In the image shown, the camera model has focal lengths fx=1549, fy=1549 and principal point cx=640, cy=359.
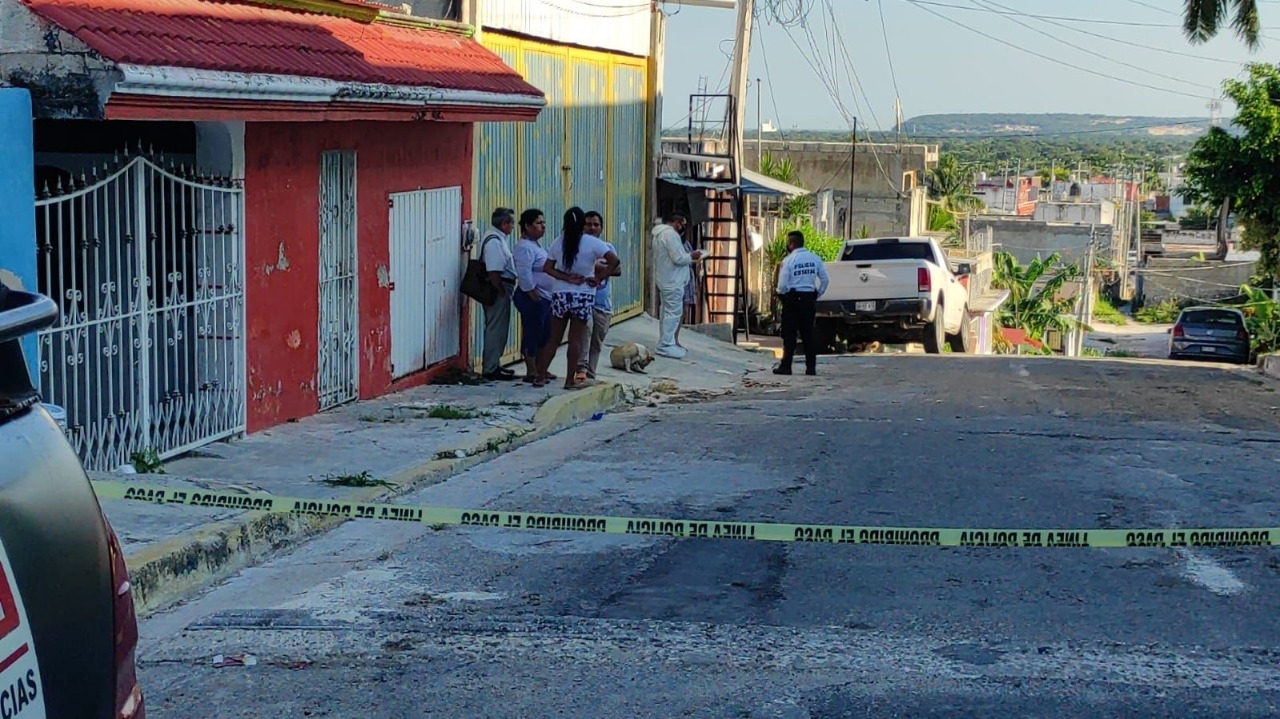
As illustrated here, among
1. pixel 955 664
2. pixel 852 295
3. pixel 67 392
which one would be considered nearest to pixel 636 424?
pixel 67 392

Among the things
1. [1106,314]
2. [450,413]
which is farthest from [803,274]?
[1106,314]

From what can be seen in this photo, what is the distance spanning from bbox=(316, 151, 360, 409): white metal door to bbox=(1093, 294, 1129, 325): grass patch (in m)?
63.6

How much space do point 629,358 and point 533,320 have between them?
9.77ft

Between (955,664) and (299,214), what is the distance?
7021 millimetres

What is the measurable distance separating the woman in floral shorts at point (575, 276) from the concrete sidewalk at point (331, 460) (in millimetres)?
529

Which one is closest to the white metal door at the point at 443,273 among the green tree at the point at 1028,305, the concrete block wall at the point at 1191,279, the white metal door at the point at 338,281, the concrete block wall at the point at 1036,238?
the white metal door at the point at 338,281

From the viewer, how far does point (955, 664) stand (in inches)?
227

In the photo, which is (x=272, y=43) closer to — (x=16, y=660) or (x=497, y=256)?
(x=497, y=256)

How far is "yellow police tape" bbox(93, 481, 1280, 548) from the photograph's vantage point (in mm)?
7125

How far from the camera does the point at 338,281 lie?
39.9 feet

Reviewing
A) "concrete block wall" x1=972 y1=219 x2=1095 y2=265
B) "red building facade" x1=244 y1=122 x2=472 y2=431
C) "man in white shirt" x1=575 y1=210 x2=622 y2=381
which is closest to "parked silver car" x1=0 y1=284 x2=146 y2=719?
"red building facade" x1=244 y1=122 x2=472 y2=431

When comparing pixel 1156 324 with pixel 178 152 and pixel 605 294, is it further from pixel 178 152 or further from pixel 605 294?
pixel 178 152

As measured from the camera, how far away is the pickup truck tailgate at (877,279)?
23.2m

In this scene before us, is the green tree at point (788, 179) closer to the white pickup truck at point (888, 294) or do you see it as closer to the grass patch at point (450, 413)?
the white pickup truck at point (888, 294)
